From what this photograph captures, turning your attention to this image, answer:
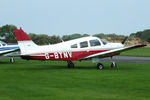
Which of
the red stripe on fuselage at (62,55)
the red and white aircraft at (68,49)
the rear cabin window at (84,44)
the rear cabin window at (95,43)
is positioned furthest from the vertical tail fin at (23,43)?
the rear cabin window at (95,43)

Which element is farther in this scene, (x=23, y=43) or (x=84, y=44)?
(x=84, y=44)

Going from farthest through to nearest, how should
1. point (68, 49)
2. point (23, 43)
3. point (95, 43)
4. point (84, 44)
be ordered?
point (95, 43)
point (84, 44)
point (68, 49)
point (23, 43)

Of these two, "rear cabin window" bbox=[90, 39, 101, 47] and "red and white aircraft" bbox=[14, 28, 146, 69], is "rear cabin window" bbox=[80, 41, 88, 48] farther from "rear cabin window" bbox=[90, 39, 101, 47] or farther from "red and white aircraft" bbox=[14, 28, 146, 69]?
"rear cabin window" bbox=[90, 39, 101, 47]

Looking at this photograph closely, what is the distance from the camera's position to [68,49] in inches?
770

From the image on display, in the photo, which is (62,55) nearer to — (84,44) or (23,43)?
(84,44)

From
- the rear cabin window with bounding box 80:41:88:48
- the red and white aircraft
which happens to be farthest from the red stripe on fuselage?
the rear cabin window with bounding box 80:41:88:48

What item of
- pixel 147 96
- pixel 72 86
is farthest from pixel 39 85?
pixel 147 96

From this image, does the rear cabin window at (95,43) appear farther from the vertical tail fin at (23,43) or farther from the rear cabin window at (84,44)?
the vertical tail fin at (23,43)

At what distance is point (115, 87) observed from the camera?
11898 mm

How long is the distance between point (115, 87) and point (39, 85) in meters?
3.13

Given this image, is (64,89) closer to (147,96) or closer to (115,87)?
(115,87)

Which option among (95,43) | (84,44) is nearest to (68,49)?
(84,44)

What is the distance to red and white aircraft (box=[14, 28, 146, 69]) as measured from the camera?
18.8 meters

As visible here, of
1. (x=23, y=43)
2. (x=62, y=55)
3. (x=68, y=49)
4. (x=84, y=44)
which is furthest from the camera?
(x=84, y=44)
